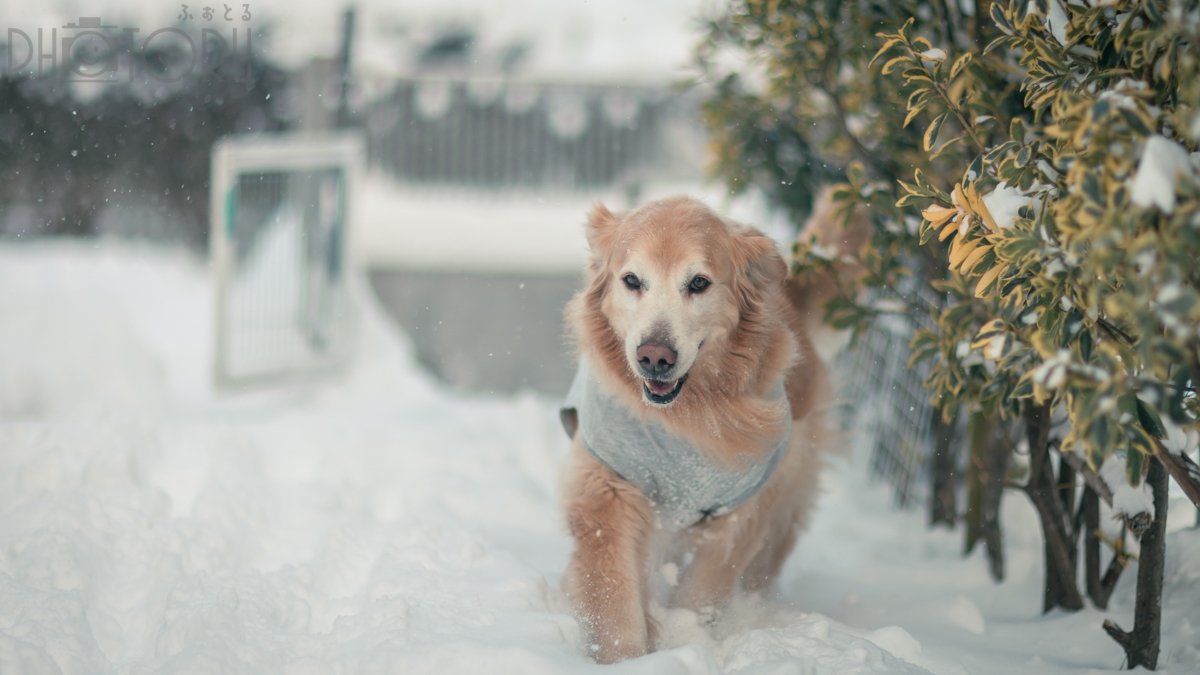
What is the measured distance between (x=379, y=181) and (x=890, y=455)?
535 centimetres

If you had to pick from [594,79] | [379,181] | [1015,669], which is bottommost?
[1015,669]

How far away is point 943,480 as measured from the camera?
461 centimetres

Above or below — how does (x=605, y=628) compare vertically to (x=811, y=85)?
below

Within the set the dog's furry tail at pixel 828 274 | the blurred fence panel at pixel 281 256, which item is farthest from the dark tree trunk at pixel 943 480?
the blurred fence panel at pixel 281 256

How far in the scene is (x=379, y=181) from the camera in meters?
9.16

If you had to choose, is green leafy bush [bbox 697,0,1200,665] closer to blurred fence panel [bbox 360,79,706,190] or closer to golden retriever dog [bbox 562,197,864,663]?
golden retriever dog [bbox 562,197,864,663]

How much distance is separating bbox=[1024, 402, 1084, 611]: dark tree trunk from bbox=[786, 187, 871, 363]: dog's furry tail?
72 centimetres

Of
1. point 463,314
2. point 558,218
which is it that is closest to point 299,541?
point 463,314

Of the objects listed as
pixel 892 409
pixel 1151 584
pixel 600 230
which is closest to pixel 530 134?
pixel 892 409

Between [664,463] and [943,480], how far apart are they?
6.36 ft

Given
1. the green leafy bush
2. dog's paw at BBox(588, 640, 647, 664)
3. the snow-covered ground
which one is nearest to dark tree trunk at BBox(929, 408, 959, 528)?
the snow-covered ground

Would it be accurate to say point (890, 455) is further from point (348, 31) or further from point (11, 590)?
point (348, 31)

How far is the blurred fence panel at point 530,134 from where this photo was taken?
888 centimetres

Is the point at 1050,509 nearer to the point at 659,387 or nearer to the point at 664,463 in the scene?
the point at 664,463
